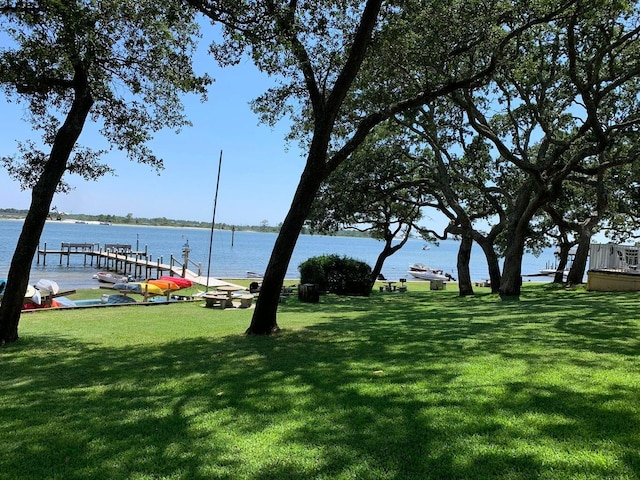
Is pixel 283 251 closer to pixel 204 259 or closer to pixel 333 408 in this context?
pixel 333 408

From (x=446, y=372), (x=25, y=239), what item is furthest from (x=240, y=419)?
(x=25, y=239)

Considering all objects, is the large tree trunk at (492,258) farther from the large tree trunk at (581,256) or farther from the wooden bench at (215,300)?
the wooden bench at (215,300)

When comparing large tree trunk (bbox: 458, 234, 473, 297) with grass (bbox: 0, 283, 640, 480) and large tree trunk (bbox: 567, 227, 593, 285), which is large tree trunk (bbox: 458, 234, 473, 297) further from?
grass (bbox: 0, 283, 640, 480)

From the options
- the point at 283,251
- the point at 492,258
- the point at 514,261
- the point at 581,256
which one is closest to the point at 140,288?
the point at 492,258

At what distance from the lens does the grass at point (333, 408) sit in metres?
3.06

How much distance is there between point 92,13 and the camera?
781cm

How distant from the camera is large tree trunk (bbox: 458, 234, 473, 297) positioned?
2188 centimetres

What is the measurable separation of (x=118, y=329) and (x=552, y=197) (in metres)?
14.2

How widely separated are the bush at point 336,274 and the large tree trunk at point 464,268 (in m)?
4.24

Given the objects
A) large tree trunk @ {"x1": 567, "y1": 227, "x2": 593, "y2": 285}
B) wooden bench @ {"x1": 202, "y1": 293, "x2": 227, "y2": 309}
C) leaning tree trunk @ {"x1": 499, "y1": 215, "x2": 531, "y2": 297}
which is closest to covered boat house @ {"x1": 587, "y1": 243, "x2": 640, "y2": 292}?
large tree trunk @ {"x1": 567, "y1": 227, "x2": 593, "y2": 285}

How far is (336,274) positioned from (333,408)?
1824 cm

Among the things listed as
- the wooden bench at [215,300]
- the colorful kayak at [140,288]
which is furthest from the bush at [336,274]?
the colorful kayak at [140,288]

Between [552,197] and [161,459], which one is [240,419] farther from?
[552,197]

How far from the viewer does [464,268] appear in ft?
73.5
